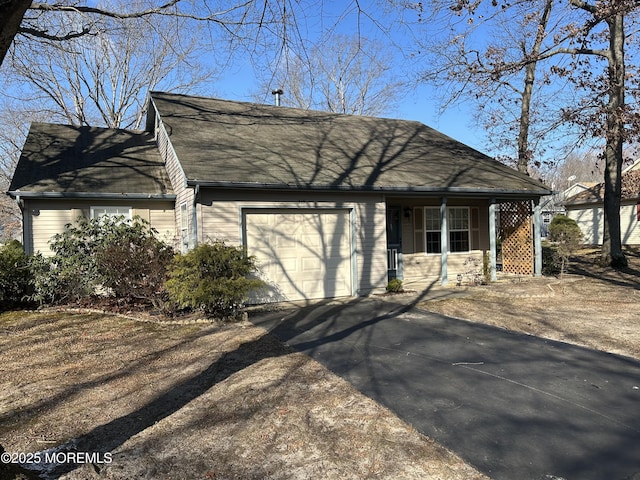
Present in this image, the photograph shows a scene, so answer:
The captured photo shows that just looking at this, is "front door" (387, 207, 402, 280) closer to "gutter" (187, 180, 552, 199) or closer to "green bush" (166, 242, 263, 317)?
"gutter" (187, 180, 552, 199)

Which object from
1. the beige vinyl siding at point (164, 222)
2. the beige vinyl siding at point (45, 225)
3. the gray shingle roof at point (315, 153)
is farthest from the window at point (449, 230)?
the beige vinyl siding at point (45, 225)

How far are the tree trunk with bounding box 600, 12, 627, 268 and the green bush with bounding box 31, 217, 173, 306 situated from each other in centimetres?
1227

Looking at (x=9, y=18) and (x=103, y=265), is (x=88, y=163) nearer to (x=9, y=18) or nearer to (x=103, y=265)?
(x=103, y=265)

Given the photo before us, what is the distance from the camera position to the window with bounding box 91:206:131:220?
11.3 m

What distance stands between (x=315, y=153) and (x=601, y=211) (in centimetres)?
2342

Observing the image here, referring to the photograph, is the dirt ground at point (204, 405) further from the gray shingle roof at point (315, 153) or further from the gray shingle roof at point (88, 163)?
the gray shingle roof at point (88, 163)

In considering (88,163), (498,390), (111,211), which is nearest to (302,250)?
(111,211)

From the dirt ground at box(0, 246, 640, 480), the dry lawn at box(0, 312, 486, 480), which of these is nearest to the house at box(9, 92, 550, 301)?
the dirt ground at box(0, 246, 640, 480)

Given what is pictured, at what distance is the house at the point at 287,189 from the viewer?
966cm

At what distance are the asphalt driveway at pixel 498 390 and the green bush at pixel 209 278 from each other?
100 centimetres

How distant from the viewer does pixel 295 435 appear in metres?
3.54

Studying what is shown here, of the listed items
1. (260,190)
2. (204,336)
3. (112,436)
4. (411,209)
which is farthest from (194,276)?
(411,209)

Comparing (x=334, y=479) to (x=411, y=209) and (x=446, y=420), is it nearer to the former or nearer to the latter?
(x=446, y=420)

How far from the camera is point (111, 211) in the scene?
11.4 metres
